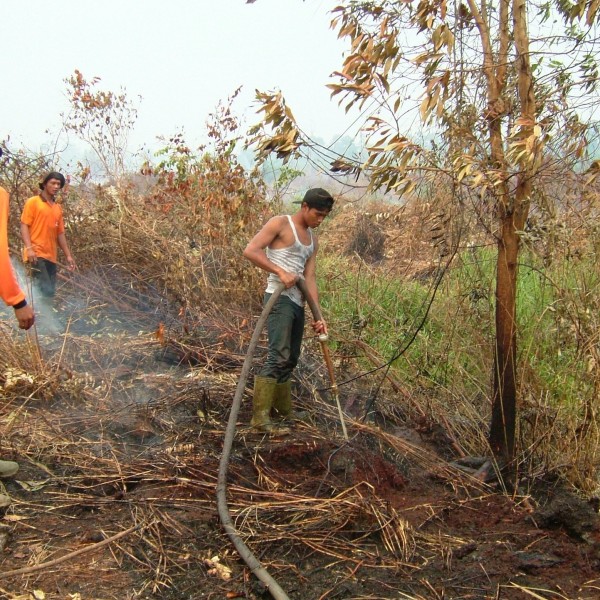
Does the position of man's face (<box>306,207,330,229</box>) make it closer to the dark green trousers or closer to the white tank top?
the white tank top

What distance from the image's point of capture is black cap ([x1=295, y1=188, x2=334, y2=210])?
4.13 meters

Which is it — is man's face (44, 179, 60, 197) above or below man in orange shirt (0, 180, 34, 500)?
above

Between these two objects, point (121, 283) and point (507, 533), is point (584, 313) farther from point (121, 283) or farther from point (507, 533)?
point (121, 283)

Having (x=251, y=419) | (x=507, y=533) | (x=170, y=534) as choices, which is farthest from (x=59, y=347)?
(x=507, y=533)

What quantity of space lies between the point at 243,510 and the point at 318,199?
198 centimetres

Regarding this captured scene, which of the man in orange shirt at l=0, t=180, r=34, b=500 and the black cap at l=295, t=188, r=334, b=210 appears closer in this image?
the man in orange shirt at l=0, t=180, r=34, b=500

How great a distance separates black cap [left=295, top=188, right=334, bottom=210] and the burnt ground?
5.01 ft

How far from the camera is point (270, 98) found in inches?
133

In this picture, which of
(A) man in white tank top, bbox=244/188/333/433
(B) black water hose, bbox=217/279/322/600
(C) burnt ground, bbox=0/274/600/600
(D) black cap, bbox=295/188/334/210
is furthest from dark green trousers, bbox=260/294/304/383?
(D) black cap, bbox=295/188/334/210

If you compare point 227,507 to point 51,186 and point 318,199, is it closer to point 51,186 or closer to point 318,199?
point 318,199

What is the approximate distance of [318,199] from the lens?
4152mm

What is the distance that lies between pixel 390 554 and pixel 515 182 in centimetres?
218

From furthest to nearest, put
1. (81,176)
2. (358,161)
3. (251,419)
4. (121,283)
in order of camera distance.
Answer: (81,176), (121,283), (251,419), (358,161)

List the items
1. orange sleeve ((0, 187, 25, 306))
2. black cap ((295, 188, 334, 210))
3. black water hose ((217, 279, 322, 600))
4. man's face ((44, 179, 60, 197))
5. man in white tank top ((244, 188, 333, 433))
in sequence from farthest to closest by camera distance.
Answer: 1. man's face ((44, 179, 60, 197))
2. man in white tank top ((244, 188, 333, 433))
3. black cap ((295, 188, 334, 210))
4. orange sleeve ((0, 187, 25, 306))
5. black water hose ((217, 279, 322, 600))
